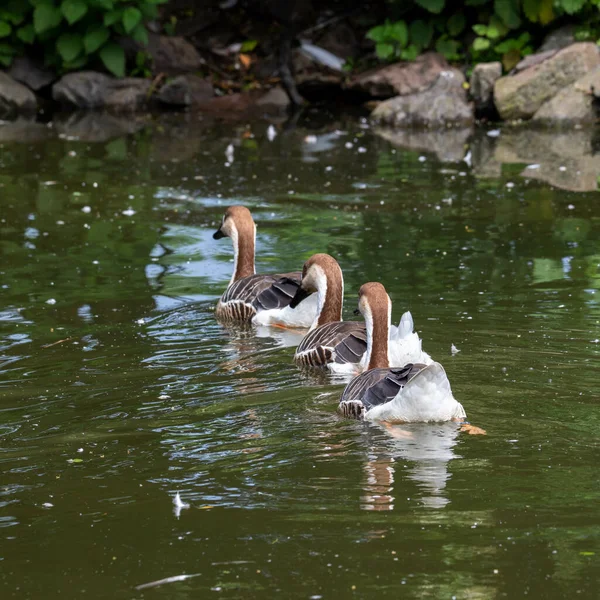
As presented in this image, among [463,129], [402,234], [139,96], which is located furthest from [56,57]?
[402,234]

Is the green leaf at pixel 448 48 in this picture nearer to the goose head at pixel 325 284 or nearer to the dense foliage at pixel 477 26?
the dense foliage at pixel 477 26

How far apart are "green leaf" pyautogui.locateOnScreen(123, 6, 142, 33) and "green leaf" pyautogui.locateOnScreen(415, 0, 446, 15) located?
537cm

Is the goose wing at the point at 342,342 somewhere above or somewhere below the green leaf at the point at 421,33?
below

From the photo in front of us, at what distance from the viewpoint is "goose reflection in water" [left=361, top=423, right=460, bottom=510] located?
18.6 ft

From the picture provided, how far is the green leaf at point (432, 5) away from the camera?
74.3 ft

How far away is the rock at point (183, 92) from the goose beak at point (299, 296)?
49.1 feet

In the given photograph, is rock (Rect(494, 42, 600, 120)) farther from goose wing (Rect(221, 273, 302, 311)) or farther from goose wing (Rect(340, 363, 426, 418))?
goose wing (Rect(340, 363, 426, 418))

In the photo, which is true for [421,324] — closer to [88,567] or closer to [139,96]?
[88,567]

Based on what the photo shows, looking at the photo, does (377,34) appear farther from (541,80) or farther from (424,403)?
(424,403)

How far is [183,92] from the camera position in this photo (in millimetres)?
23969

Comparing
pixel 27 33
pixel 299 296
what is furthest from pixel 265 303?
pixel 27 33

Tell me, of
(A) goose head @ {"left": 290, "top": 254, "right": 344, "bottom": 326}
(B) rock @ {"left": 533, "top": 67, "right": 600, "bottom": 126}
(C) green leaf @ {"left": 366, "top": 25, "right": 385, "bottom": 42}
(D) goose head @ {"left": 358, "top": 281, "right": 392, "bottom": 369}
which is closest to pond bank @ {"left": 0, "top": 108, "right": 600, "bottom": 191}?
(B) rock @ {"left": 533, "top": 67, "right": 600, "bottom": 126}

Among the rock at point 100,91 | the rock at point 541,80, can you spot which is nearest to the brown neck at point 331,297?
the rock at point 541,80

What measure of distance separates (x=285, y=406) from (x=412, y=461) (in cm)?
131
